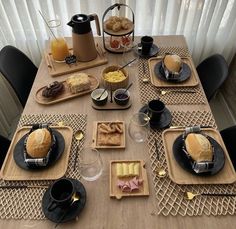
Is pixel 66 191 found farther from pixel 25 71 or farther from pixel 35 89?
pixel 25 71

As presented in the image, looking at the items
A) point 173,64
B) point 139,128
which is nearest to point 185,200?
point 139,128

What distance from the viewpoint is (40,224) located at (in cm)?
85

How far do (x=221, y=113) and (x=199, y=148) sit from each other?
4.72 feet

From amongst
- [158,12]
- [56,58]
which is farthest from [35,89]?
[158,12]

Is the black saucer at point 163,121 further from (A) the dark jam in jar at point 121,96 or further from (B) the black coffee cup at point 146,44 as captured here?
(B) the black coffee cup at point 146,44

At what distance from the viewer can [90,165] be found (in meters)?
0.99

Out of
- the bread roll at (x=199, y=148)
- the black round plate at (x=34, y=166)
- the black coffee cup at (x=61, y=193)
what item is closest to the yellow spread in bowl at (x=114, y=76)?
the black round plate at (x=34, y=166)

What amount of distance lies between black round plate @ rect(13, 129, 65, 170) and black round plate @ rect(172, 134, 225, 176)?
18.1 inches

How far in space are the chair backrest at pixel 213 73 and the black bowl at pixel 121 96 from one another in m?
0.52

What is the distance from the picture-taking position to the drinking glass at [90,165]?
0.98 metres

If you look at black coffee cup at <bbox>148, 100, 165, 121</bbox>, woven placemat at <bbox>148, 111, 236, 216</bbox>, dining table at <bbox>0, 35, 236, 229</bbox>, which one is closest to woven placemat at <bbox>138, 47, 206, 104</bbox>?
dining table at <bbox>0, 35, 236, 229</bbox>

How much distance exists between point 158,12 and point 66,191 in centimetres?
141

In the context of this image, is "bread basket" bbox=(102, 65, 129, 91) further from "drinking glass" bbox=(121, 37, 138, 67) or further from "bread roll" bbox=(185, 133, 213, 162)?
"bread roll" bbox=(185, 133, 213, 162)

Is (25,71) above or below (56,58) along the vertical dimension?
below
